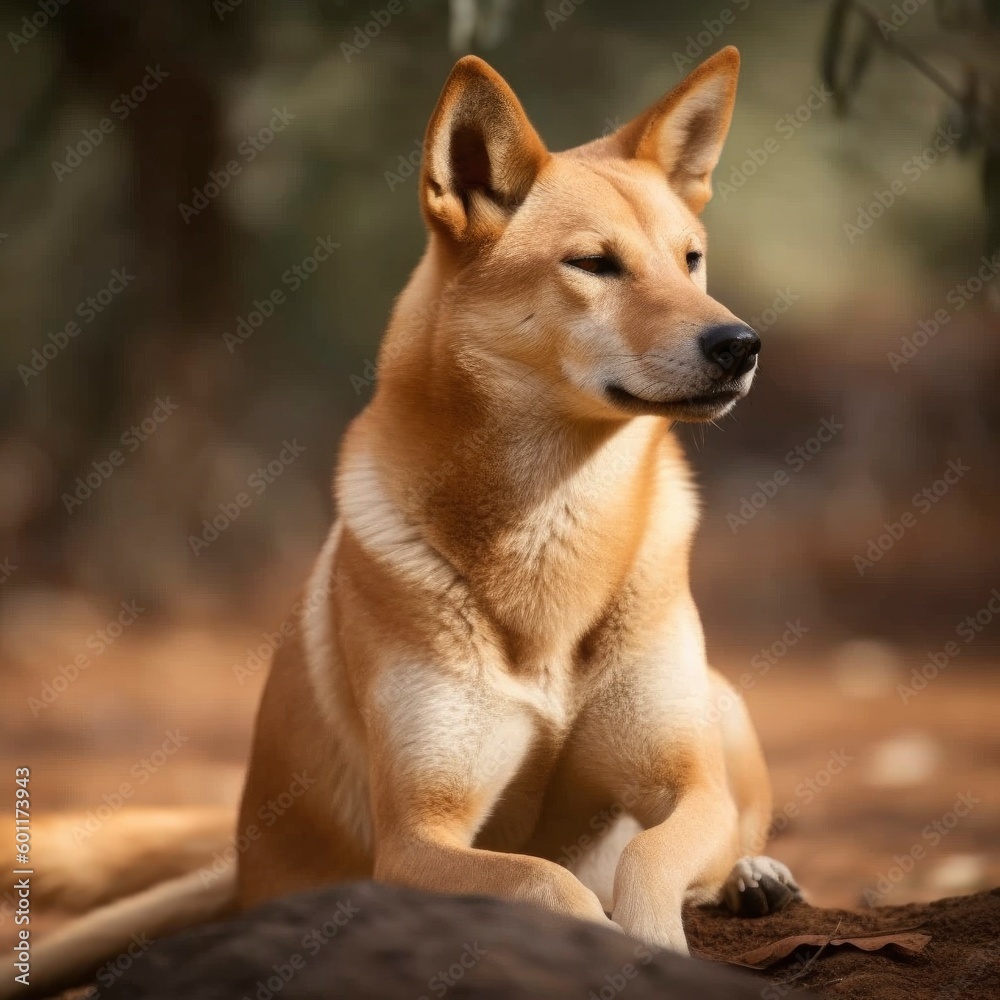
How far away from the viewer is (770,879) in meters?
3.17

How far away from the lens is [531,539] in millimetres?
3037

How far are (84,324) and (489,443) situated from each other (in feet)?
17.6

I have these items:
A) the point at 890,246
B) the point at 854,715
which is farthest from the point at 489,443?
the point at 890,246

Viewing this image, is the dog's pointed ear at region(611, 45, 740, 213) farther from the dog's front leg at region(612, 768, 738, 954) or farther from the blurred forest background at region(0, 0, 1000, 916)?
the blurred forest background at region(0, 0, 1000, 916)

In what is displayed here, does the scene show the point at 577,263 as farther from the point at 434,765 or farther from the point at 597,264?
the point at 434,765

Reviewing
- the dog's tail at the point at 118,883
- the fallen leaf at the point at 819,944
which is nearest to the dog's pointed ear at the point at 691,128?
the fallen leaf at the point at 819,944

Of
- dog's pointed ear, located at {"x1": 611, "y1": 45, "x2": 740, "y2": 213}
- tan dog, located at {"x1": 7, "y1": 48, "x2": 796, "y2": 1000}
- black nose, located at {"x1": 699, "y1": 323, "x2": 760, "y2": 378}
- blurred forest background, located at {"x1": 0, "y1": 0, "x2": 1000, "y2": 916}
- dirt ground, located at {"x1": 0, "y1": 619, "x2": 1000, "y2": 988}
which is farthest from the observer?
blurred forest background, located at {"x1": 0, "y1": 0, "x2": 1000, "y2": 916}

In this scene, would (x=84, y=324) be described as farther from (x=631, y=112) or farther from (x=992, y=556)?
(x=992, y=556)

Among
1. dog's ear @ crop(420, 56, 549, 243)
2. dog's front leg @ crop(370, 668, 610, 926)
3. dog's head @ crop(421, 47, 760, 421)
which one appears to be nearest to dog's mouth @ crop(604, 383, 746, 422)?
dog's head @ crop(421, 47, 760, 421)

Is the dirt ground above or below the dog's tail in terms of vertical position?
above

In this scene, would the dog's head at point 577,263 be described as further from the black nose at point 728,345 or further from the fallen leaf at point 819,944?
the fallen leaf at point 819,944

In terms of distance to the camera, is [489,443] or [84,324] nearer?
[489,443]

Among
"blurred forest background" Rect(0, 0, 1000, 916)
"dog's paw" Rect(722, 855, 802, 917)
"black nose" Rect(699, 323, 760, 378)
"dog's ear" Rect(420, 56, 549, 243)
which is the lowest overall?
"dog's paw" Rect(722, 855, 802, 917)

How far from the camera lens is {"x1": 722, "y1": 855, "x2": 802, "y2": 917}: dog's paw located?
3139mm
